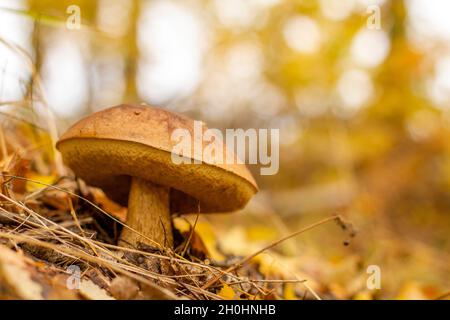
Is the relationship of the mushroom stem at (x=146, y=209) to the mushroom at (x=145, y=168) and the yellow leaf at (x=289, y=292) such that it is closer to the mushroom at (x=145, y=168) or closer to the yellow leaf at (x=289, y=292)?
the mushroom at (x=145, y=168)

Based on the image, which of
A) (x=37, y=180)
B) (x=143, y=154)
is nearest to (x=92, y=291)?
(x=143, y=154)

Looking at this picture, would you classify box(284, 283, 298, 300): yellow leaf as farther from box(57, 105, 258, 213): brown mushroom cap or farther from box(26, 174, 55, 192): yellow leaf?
box(26, 174, 55, 192): yellow leaf

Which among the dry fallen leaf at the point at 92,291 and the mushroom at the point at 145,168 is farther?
the mushroom at the point at 145,168

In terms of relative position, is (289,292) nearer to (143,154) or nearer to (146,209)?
(146,209)

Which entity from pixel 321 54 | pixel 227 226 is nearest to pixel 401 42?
pixel 321 54

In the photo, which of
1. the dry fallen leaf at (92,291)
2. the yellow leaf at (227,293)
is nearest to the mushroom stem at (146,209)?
the yellow leaf at (227,293)

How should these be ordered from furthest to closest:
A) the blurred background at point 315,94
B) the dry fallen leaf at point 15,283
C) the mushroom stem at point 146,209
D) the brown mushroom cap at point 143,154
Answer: the blurred background at point 315,94 < the mushroom stem at point 146,209 < the brown mushroom cap at point 143,154 < the dry fallen leaf at point 15,283

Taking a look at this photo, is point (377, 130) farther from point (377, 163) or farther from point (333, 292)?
point (333, 292)

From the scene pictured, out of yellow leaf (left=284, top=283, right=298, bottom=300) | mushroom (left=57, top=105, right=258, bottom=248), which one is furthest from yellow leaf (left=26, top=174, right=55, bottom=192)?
yellow leaf (left=284, top=283, right=298, bottom=300)
